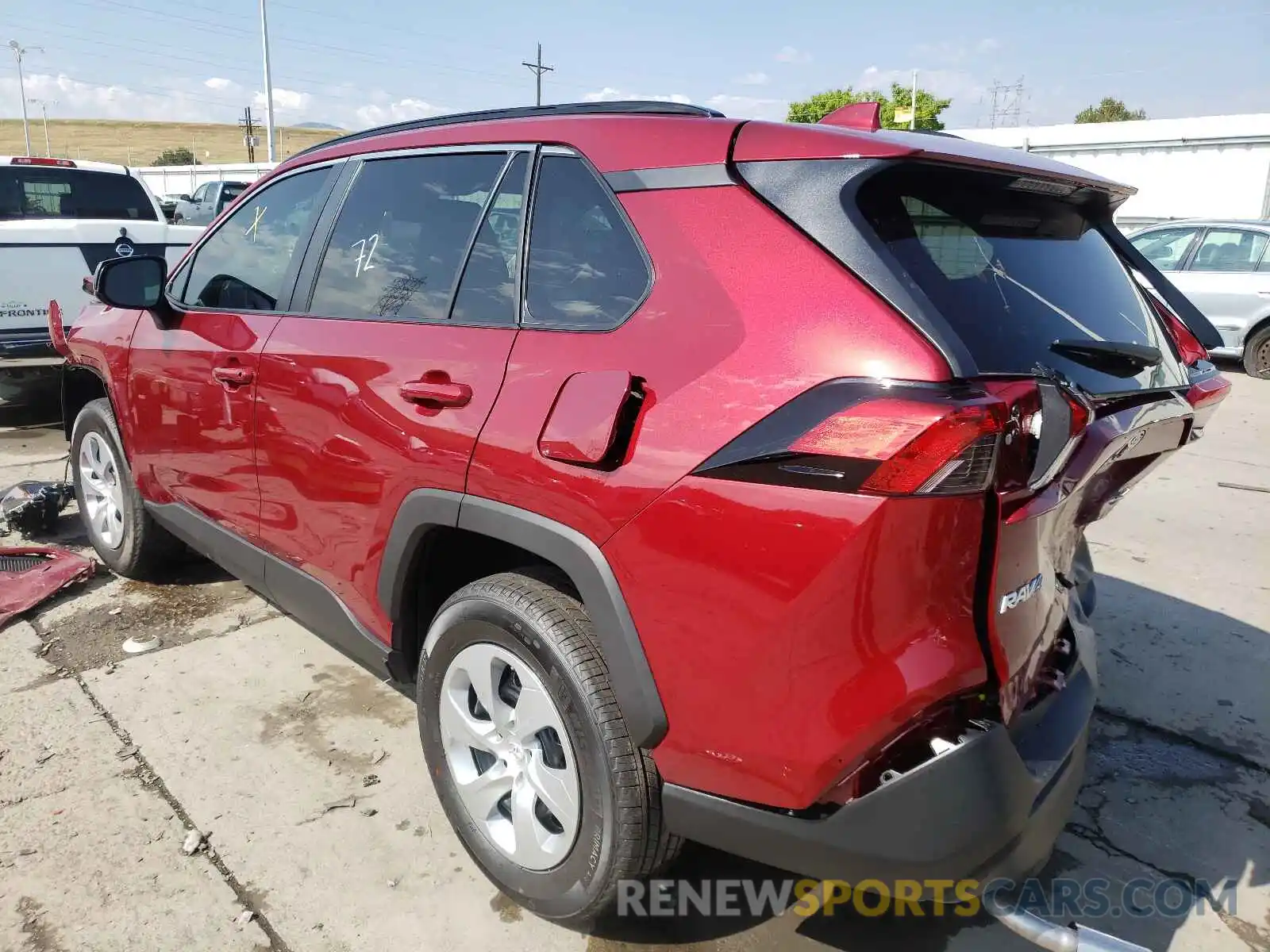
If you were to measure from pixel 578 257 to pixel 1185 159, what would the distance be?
2484cm

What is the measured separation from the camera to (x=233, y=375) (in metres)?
2.94

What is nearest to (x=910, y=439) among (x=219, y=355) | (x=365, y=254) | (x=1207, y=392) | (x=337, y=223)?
(x=1207, y=392)

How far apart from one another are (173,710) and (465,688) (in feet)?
4.82

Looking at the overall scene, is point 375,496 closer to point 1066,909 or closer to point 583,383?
point 583,383

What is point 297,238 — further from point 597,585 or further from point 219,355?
point 597,585

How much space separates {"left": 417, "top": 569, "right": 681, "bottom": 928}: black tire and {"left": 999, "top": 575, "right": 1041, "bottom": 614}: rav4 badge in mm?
777

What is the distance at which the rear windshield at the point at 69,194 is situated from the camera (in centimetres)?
745

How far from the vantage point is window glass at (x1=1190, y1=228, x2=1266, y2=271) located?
32.6ft

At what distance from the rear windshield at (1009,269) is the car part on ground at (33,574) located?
3.89 m

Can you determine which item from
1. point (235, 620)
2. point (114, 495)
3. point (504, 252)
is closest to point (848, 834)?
point (504, 252)

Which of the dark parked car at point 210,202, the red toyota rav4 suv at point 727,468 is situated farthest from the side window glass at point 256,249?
the dark parked car at point 210,202

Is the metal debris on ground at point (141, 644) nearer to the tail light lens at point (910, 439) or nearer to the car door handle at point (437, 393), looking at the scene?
the car door handle at point (437, 393)

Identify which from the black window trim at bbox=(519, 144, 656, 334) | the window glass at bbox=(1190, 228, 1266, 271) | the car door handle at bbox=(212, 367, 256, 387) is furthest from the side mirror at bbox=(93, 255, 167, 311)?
the window glass at bbox=(1190, 228, 1266, 271)

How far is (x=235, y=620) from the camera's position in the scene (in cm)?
384
